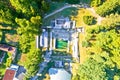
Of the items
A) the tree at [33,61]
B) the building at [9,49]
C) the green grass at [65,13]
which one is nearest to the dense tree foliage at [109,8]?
the green grass at [65,13]

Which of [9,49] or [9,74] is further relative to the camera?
[9,49]

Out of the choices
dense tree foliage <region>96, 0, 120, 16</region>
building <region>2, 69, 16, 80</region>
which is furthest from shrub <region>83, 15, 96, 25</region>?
building <region>2, 69, 16, 80</region>

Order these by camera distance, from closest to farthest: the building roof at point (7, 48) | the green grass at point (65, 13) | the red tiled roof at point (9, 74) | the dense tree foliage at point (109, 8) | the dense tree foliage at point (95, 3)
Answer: the dense tree foliage at point (109, 8) < the dense tree foliage at point (95, 3) < the red tiled roof at point (9, 74) < the building roof at point (7, 48) < the green grass at point (65, 13)

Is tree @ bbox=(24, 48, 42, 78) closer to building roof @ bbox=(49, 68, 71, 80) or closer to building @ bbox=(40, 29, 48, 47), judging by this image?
building @ bbox=(40, 29, 48, 47)

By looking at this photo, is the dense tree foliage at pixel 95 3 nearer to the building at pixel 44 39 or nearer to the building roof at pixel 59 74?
the building at pixel 44 39

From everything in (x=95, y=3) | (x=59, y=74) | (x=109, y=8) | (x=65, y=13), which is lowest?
(x=59, y=74)

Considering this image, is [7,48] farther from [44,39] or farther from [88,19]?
[88,19]

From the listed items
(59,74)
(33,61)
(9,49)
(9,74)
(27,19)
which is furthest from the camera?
(9,49)

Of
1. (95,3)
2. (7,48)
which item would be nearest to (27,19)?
(7,48)

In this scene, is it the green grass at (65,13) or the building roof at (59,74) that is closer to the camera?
the building roof at (59,74)
